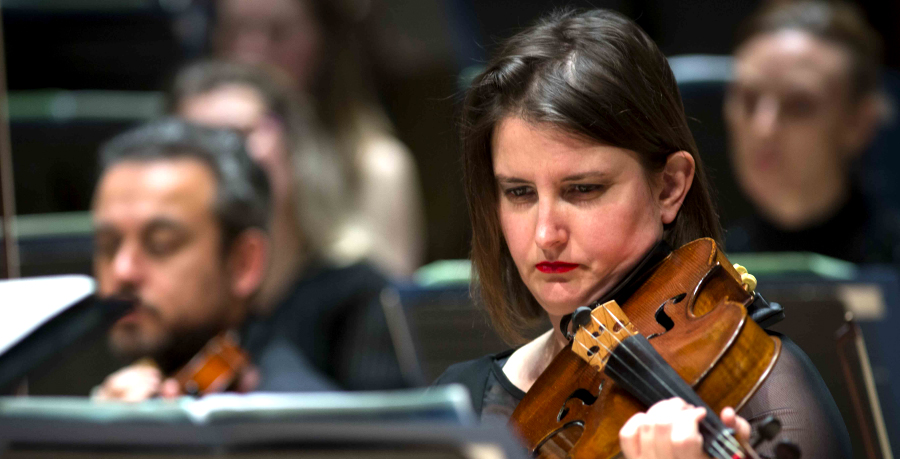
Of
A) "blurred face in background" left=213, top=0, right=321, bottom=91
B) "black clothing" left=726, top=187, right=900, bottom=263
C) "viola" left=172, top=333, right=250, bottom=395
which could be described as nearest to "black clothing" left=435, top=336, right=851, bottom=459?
"viola" left=172, top=333, right=250, bottom=395

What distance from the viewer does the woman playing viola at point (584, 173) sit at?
77 cm

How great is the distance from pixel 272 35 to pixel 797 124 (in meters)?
1.52

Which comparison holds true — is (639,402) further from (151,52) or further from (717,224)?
(151,52)

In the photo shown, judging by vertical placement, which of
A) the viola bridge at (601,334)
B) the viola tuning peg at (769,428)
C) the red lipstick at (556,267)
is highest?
the red lipstick at (556,267)

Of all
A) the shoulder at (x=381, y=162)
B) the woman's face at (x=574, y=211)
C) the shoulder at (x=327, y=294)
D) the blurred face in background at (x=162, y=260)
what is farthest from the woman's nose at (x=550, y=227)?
the shoulder at (x=381, y=162)

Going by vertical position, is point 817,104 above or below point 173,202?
below

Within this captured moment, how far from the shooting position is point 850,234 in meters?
2.16

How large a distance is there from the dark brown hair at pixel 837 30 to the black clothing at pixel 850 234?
27cm

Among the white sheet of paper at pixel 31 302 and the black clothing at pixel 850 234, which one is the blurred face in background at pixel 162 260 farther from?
the black clothing at pixel 850 234

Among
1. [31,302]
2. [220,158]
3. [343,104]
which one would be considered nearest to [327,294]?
[343,104]

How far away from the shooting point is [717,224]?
850mm

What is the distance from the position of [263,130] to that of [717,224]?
1.89 metres

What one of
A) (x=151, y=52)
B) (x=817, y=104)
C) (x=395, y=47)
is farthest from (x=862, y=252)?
(x=151, y=52)

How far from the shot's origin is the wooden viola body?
70 cm
